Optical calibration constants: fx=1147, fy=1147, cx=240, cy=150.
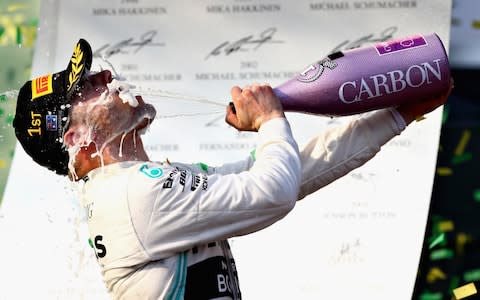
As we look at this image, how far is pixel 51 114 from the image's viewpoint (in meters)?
1.96

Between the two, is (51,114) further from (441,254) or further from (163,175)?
(441,254)

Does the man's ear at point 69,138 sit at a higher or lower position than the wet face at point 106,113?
lower

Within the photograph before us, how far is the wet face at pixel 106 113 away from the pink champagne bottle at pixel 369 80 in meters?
0.24

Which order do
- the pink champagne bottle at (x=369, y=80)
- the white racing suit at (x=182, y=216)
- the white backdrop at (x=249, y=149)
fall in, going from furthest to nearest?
1. the white backdrop at (x=249, y=149)
2. the pink champagne bottle at (x=369, y=80)
3. the white racing suit at (x=182, y=216)

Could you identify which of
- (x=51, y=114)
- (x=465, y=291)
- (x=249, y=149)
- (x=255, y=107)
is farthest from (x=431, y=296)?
(x=51, y=114)

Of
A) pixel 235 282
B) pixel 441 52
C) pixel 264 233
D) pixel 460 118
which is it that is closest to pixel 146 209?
pixel 235 282

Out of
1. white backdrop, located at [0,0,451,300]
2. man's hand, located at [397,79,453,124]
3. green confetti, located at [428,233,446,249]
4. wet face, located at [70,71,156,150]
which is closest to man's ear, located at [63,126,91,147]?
wet face, located at [70,71,156,150]

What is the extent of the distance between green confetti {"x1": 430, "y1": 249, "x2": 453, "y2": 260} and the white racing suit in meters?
0.94

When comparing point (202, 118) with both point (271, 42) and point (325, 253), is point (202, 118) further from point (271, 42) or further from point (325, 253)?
point (325, 253)

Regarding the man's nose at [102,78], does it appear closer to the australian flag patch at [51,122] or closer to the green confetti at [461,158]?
the australian flag patch at [51,122]

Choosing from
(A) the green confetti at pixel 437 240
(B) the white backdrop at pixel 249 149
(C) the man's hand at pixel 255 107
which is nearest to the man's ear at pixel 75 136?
(C) the man's hand at pixel 255 107

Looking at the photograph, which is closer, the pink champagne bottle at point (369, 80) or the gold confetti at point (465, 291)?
the pink champagne bottle at point (369, 80)

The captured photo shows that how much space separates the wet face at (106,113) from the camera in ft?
6.31

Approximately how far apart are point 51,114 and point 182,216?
329 mm
